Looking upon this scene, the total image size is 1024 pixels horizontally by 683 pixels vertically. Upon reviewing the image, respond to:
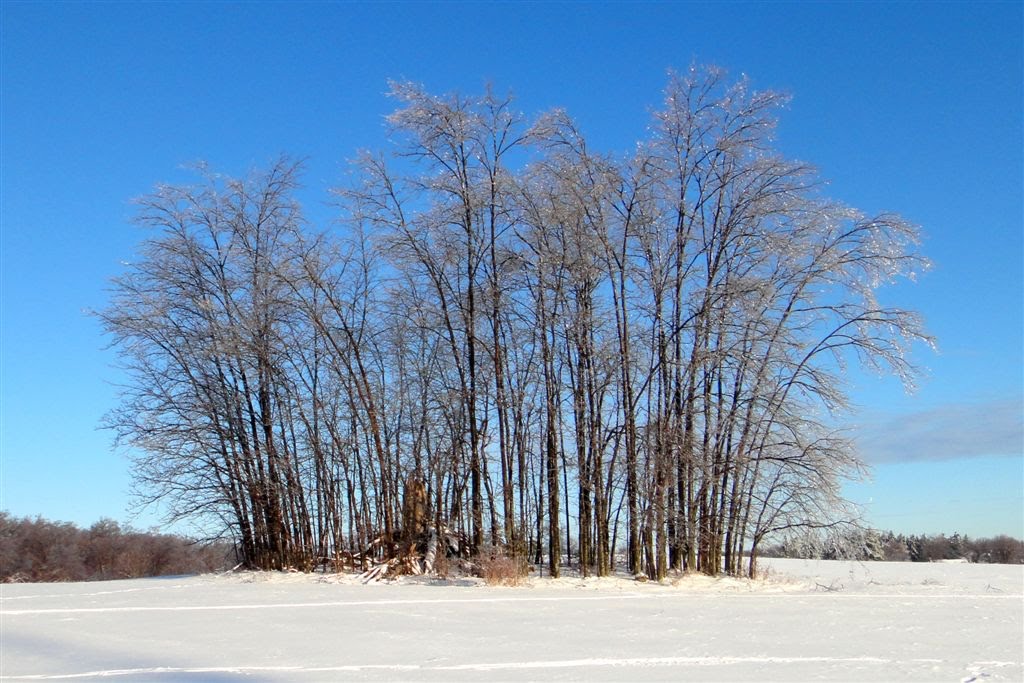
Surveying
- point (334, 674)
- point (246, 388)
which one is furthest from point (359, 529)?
point (334, 674)

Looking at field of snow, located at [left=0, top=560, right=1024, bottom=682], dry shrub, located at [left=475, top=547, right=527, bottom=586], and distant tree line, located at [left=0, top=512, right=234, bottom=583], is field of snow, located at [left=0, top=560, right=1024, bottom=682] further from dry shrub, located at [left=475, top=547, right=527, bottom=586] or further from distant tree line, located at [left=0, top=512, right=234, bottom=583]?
distant tree line, located at [left=0, top=512, right=234, bottom=583]

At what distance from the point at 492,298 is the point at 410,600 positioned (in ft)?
19.7

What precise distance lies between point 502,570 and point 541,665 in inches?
307

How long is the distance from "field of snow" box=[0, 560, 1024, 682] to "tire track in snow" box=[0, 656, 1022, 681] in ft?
0.06

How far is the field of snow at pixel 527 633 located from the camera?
7.26m

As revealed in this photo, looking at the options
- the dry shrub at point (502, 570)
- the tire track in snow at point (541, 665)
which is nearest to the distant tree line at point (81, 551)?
the dry shrub at point (502, 570)

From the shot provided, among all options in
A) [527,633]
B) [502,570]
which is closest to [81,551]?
[502,570]

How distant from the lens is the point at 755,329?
16.0m

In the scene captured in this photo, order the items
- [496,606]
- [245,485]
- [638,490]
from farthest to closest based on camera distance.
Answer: [245,485] < [638,490] < [496,606]

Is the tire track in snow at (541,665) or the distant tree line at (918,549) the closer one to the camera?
the tire track in snow at (541,665)

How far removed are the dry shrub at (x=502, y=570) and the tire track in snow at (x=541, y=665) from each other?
7.49 meters

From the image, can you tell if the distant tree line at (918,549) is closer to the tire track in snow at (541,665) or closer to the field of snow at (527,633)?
the field of snow at (527,633)

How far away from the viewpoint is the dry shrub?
1498 cm

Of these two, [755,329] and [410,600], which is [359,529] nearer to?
[410,600]
